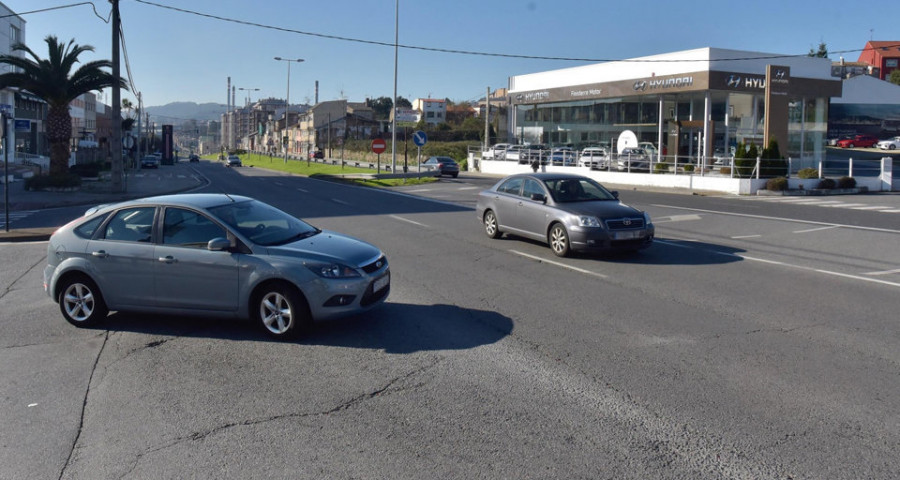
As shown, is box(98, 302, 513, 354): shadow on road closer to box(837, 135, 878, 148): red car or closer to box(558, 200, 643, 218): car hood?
box(558, 200, 643, 218): car hood

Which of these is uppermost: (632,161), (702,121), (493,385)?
(702,121)

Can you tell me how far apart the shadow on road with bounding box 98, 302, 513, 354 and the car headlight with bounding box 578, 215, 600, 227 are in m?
4.21

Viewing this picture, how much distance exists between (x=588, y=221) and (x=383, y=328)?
5565 mm

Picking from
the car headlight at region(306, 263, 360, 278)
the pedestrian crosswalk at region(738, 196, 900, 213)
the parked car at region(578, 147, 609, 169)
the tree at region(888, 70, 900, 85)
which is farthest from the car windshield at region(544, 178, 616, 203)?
the tree at region(888, 70, 900, 85)

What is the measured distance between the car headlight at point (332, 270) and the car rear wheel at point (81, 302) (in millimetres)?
2603

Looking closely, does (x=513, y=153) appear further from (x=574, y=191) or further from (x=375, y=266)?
(x=375, y=266)

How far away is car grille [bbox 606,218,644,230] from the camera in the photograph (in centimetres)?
1255

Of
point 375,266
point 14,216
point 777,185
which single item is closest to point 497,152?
point 777,185

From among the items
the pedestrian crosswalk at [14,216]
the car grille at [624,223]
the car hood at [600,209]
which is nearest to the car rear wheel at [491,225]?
the car hood at [600,209]

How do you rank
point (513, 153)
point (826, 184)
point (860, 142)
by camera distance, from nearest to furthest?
1. point (826, 184)
2. point (513, 153)
3. point (860, 142)

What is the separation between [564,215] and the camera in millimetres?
12914

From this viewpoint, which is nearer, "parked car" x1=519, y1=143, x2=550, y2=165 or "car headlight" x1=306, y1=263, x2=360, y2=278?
"car headlight" x1=306, y1=263, x2=360, y2=278

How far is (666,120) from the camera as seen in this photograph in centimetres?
4912

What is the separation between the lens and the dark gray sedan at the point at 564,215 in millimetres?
12539
